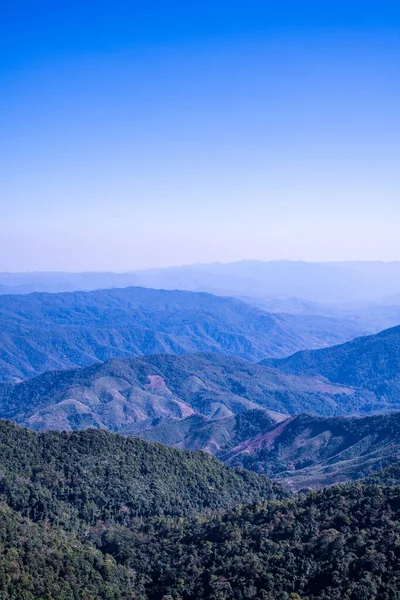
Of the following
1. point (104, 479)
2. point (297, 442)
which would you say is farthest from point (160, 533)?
point (297, 442)

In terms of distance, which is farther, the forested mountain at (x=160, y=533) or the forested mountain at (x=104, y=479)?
the forested mountain at (x=104, y=479)

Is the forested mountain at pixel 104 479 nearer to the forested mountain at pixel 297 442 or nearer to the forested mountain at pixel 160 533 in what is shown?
the forested mountain at pixel 160 533

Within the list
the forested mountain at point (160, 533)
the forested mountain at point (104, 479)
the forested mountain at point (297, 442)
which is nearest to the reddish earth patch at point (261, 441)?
the forested mountain at point (297, 442)

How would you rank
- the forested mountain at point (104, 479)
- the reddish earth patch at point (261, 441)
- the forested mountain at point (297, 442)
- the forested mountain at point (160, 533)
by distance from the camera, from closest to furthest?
the forested mountain at point (160, 533), the forested mountain at point (104, 479), the forested mountain at point (297, 442), the reddish earth patch at point (261, 441)

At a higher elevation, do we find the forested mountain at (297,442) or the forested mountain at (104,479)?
the forested mountain at (104,479)

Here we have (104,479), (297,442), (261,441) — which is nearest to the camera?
(104,479)

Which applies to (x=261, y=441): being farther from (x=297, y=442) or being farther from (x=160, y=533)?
(x=160, y=533)

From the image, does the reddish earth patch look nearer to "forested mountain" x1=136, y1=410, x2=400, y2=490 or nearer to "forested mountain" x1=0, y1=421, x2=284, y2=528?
"forested mountain" x1=136, y1=410, x2=400, y2=490

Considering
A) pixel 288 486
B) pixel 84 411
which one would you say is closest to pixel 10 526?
pixel 288 486
